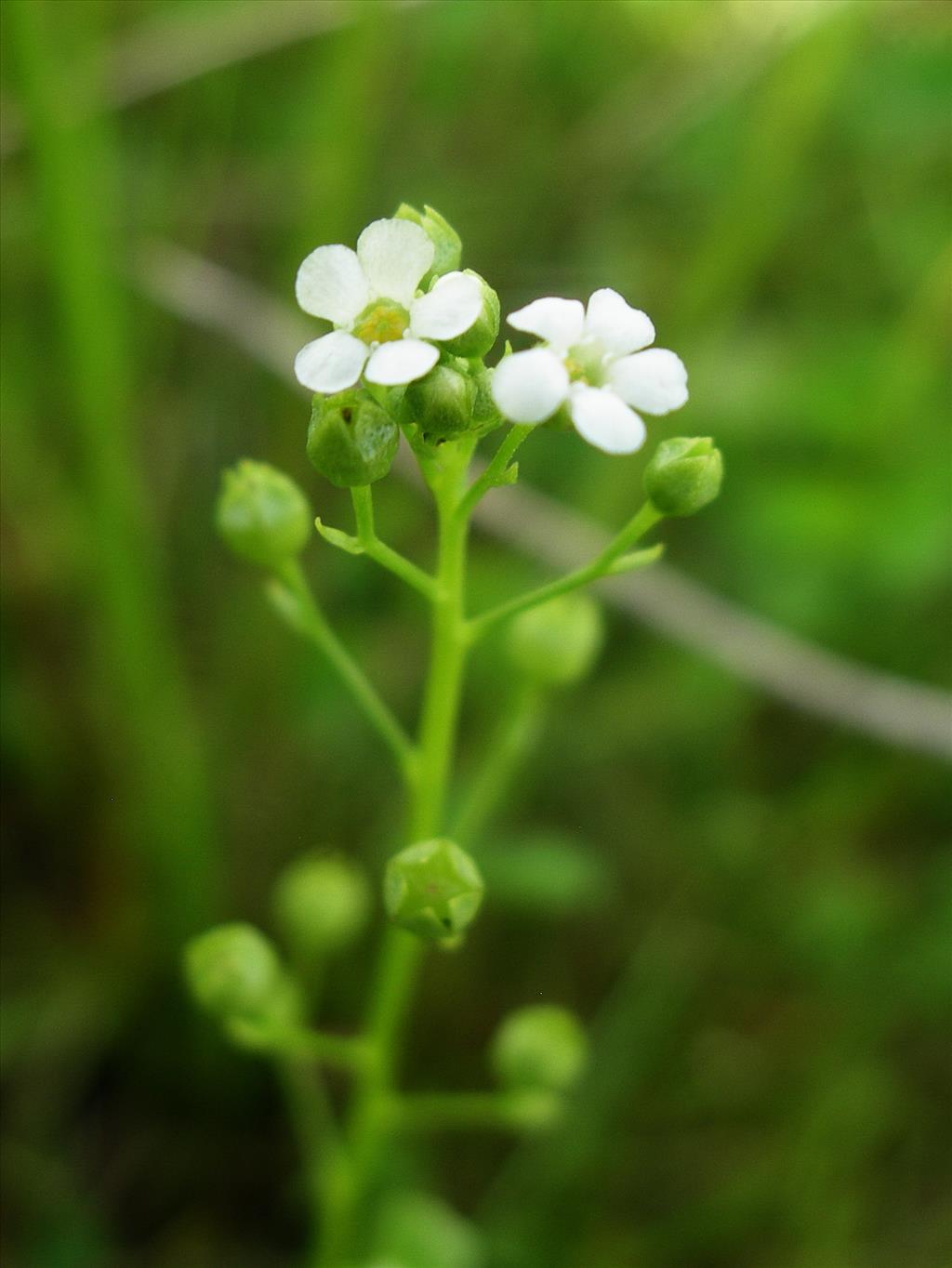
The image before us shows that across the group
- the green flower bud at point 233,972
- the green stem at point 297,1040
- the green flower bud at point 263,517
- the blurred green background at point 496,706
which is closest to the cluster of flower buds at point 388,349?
the green flower bud at point 263,517

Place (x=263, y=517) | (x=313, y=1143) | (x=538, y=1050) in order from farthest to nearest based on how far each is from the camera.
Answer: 1. (x=313, y=1143)
2. (x=538, y=1050)
3. (x=263, y=517)

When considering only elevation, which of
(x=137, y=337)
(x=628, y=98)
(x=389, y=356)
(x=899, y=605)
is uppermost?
(x=628, y=98)

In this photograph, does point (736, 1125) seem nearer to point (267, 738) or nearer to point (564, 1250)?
point (564, 1250)

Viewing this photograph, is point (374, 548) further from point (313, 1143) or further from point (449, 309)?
point (313, 1143)

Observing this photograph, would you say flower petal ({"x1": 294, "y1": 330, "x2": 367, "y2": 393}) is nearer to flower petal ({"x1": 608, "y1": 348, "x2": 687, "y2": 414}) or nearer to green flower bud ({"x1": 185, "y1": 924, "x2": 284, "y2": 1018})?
flower petal ({"x1": 608, "y1": 348, "x2": 687, "y2": 414})

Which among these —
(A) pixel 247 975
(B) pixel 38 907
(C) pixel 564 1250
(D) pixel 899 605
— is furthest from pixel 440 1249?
(D) pixel 899 605

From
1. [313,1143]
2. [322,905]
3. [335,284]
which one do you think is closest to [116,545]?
[322,905]
